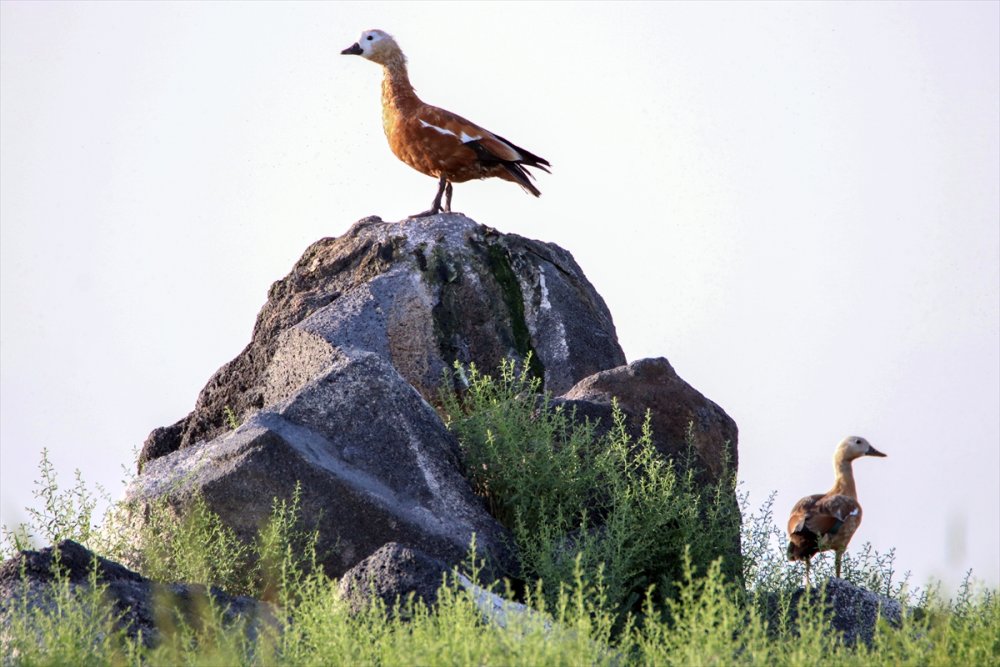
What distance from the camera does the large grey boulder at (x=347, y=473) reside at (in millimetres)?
7828

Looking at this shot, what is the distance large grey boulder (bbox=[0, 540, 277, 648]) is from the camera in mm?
6625

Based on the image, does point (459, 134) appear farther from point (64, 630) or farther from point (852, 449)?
point (64, 630)

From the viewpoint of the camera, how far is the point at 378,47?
12.1 m

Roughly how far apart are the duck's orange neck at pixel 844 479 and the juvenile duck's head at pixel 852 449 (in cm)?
4

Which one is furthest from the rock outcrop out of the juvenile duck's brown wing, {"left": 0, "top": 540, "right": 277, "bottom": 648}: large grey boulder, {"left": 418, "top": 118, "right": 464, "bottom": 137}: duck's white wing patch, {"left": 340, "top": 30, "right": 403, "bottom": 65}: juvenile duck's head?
{"left": 340, "top": 30, "right": 403, "bottom": 65}: juvenile duck's head

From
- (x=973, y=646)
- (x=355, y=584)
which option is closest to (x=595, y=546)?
(x=355, y=584)

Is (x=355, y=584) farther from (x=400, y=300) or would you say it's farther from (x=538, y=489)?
(x=400, y=300)

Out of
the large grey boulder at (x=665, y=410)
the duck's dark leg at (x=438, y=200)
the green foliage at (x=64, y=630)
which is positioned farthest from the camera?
the duck's dark leg at (x=438, y=200)

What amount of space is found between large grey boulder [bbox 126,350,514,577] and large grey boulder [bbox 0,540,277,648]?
88cm

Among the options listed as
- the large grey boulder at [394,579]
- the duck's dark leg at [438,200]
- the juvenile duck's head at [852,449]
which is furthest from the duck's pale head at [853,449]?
the large grey boulder at [394,579]

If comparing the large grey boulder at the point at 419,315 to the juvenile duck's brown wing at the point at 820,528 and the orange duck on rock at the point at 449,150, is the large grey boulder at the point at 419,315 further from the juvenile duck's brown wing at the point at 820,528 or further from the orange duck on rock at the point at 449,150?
the juvenile duck's brown wing at the point at 820,528

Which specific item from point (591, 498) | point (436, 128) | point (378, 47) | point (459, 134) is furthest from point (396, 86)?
point (591, 498)

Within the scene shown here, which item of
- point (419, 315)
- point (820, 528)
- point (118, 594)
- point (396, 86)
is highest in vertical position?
point (396, 86)

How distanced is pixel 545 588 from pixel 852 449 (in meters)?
4.62
